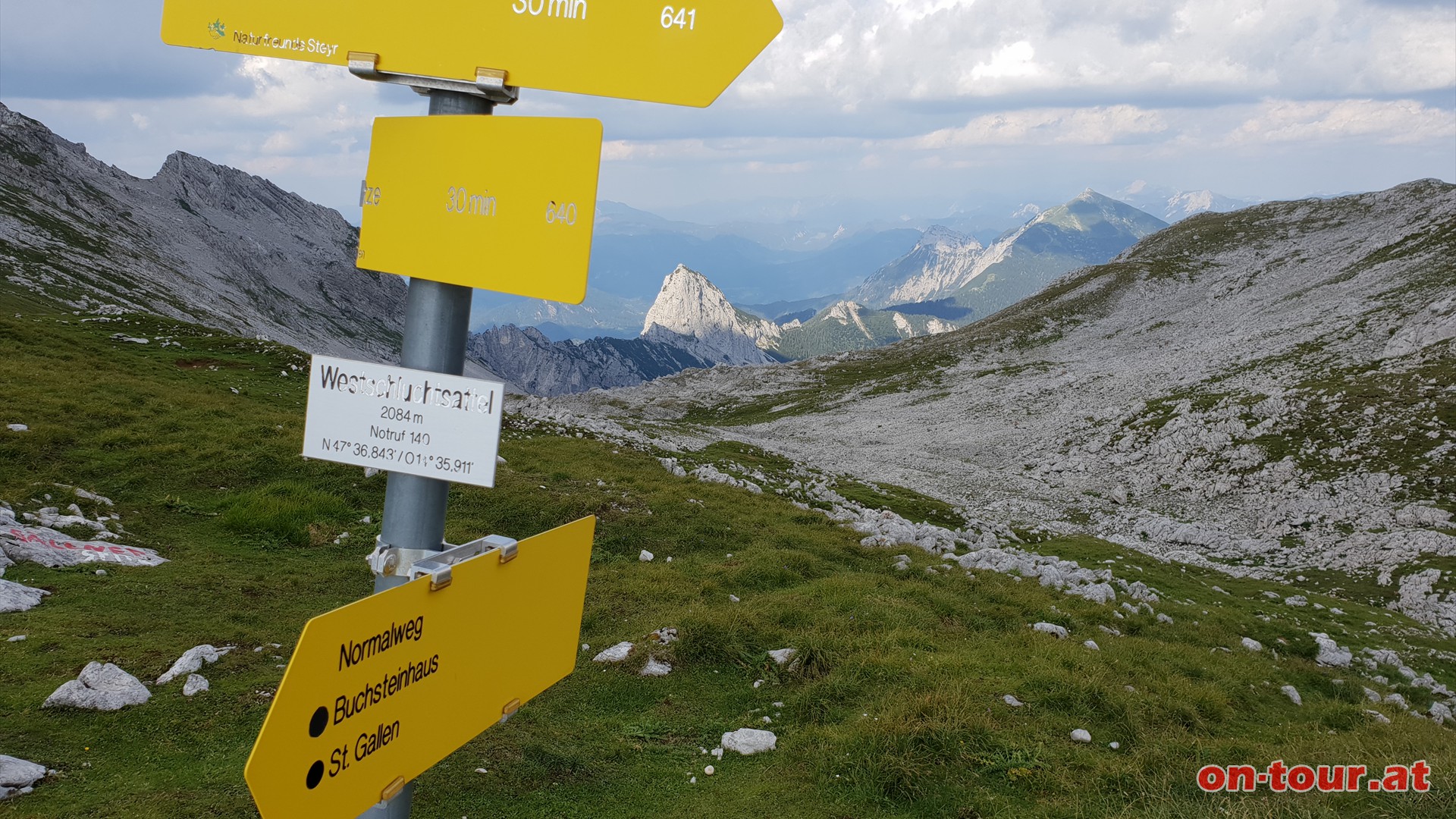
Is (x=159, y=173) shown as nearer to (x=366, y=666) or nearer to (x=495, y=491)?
(x=495, y=491)

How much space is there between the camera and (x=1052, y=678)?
10141 mm

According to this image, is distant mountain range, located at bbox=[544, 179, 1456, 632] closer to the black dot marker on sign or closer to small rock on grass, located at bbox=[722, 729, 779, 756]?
small rock on grass, located at bbox=[722, 729, 779, 756]

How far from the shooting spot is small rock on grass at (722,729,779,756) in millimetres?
8789

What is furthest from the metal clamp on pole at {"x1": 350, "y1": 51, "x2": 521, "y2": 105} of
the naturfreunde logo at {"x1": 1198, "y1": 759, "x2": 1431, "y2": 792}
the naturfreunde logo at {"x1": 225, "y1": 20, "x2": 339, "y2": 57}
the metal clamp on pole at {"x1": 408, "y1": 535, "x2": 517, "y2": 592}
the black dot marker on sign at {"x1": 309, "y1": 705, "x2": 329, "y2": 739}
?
the naturfreunde logo at {"x1": 1198, "y1": 759, "x2": 1431, "y2": 792}

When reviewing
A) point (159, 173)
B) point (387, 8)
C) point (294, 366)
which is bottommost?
point (294, 366)

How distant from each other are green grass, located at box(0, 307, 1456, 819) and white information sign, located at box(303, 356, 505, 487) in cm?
562

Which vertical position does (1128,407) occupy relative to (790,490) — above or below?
above

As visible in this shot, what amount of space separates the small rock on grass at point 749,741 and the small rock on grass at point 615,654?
8.82ft

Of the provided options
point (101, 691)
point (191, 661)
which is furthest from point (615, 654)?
point (101, 691)

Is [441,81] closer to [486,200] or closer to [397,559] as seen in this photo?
[486,200]

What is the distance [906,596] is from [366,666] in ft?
43.4

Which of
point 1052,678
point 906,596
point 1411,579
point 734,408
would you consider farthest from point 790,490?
point 734,408

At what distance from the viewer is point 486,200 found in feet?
9.95

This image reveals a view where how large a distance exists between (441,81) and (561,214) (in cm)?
79
